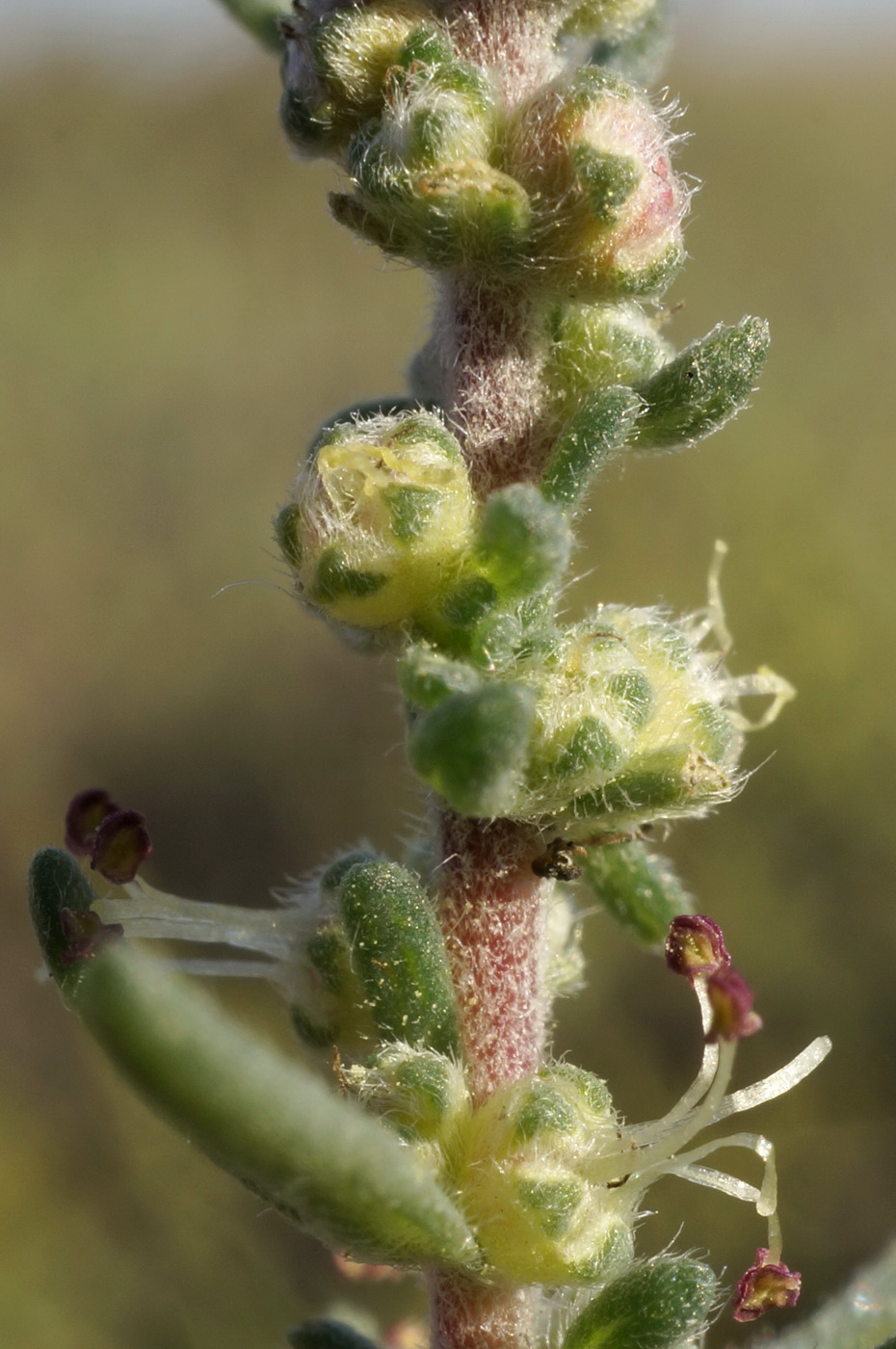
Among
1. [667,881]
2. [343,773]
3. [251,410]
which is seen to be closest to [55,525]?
[251,410]

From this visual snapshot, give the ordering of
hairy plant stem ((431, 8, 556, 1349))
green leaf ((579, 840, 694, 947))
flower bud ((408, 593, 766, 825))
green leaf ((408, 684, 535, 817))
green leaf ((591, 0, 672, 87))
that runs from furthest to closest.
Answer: green leaf ((591, 0, 672, 87))
green leaf ((579, 840, 694, 947))
hairy plant stem ((431, 8, 556, 1349))
flower bud ((408, 593, 766, 825))
green leaf ((408, 684, 535, 817))

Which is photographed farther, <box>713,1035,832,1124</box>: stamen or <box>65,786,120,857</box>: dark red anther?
<box>65,786,120,857</box>: dark red anther

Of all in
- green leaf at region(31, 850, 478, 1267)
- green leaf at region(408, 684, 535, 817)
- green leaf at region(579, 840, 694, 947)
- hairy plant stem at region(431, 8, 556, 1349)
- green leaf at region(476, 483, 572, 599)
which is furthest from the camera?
green leaf at region(579, 840, 694, 947)

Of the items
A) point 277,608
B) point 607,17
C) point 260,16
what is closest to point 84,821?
point 260,16

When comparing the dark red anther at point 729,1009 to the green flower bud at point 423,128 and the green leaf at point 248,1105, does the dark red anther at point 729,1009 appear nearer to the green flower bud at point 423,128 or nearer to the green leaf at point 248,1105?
the green leaf at point 248,1105

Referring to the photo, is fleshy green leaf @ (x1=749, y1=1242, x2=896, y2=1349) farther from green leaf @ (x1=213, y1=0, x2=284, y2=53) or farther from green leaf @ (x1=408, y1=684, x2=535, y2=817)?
green leaf @ (x1=213, y1=0, x2=284, y2=53)

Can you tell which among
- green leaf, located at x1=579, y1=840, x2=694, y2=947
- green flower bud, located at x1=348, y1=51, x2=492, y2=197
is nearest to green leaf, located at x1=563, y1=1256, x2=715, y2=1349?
green leaf, located at x1=579, y1=840, x2=694, y2=947

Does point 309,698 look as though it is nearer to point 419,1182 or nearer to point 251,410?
point 251,410
